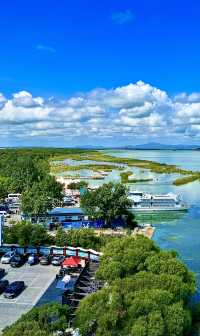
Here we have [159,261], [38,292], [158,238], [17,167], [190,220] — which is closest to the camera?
[159,261]

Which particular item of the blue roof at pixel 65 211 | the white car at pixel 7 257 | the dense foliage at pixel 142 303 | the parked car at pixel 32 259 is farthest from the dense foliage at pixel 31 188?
the dense foliage at pixel 142 303

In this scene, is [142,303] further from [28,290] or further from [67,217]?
[67,217]

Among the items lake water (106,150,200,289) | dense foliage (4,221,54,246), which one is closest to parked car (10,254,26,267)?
dense foliage (4,221,54,246)

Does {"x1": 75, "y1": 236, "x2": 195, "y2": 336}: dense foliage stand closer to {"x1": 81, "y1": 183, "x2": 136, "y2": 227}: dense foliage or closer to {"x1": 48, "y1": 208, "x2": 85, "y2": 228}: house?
{"x1": 81, "y1": 183, "x2": 136, "y2": 227}: dense foliage

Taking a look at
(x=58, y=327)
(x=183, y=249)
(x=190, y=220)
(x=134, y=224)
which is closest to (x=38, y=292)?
(x=58, y=327)

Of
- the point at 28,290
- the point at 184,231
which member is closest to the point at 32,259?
the point at 28,290

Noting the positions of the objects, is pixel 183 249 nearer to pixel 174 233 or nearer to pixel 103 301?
pixel 174 233
